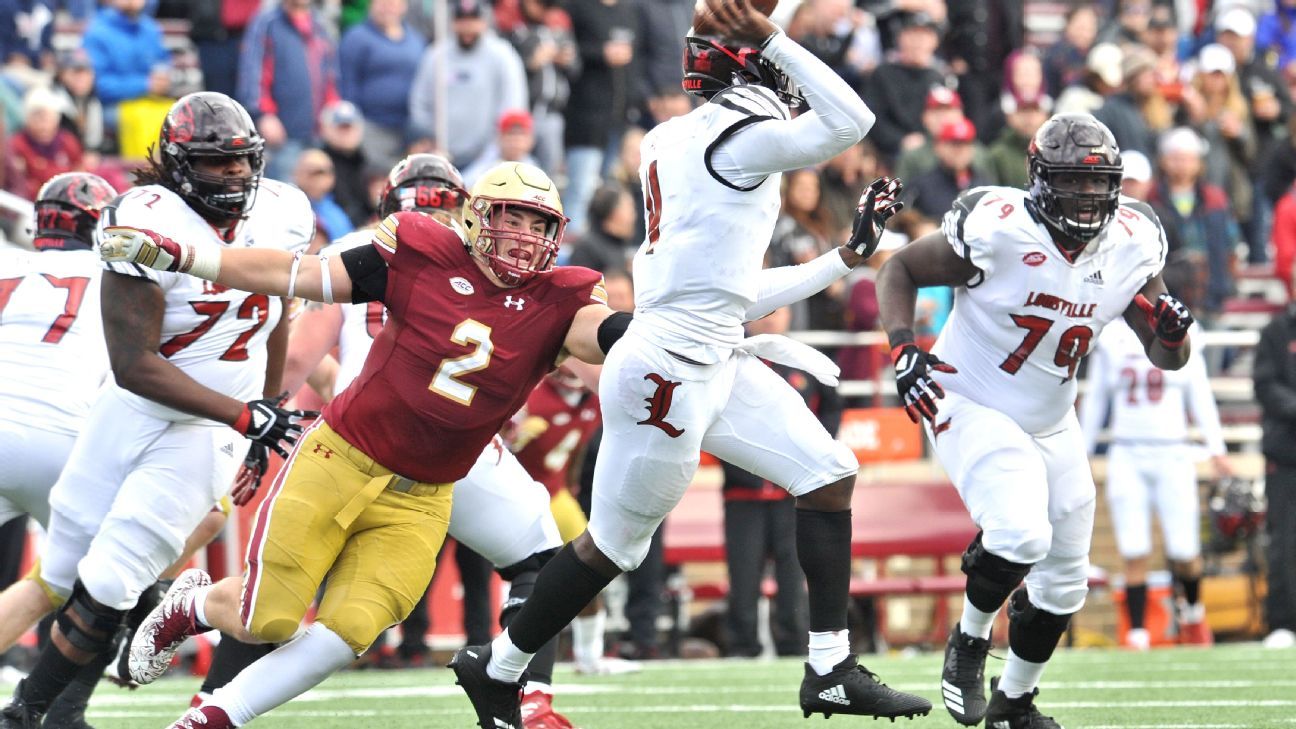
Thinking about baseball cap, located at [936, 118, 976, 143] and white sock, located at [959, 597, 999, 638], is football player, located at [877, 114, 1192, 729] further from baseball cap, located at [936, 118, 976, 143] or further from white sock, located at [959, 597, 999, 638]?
baseball cap, located at [936, 118, 976, 143]

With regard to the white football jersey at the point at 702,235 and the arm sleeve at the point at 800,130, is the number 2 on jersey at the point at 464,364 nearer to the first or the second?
the white football jersey at the point at 702,235

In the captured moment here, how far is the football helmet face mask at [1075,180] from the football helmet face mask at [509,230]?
1.65m

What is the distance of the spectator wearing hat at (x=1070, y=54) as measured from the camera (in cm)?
1449

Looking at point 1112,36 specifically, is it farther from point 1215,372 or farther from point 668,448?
point 668,448

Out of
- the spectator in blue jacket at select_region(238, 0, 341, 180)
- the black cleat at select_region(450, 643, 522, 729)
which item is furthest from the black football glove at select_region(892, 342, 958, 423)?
the spectator in blue jacket at select_region(238, 0, 341, 180)

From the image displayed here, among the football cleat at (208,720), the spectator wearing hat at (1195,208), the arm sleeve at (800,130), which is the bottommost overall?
the spectator wearing hat at (1195,208)

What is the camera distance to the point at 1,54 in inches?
482

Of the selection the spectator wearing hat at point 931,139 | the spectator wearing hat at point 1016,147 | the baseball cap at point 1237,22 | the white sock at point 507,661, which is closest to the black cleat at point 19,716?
the white sock at point 507,661

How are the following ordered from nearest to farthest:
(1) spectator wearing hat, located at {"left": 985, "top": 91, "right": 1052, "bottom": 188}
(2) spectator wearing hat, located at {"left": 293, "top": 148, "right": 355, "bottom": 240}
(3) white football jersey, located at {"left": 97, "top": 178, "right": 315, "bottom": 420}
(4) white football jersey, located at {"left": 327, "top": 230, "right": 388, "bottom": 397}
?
(3) white football jersey, located at {"left": 97, "top": 178, "right": 315, "bottom": 420}, (4) white football jersey, located at {"left": 327, "top": 230, "right": 388, "bottom": 397}, (2) spectator wearing hat, located at {"left": 293, "top": 148, "right": 355, "bottom": 240}, (1) spectator wearing hat, located at {"left": 985, "top": 91, "right": 1052, "bottom": 188}

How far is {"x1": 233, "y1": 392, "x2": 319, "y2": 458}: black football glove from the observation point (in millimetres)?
5477

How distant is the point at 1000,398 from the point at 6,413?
10.9 feet

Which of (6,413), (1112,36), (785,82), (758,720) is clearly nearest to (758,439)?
(785,82)

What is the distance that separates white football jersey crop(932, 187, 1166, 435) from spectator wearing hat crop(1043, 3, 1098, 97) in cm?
862

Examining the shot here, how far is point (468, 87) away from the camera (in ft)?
40.5
